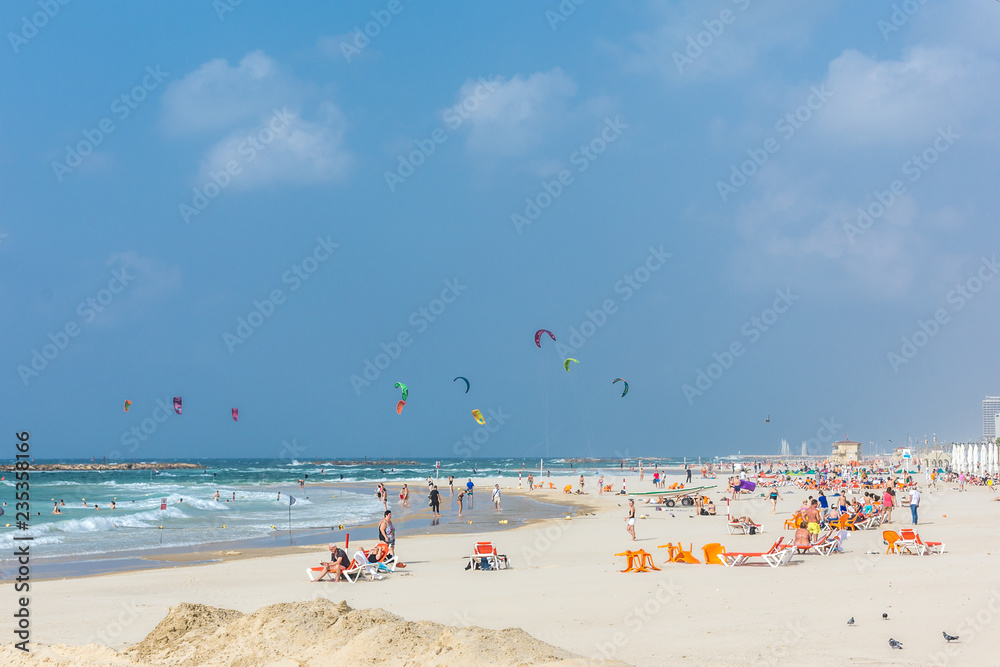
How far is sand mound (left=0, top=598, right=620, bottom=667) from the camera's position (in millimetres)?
7090

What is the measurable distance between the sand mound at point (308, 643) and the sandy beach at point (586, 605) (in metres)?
0.03

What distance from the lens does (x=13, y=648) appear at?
29.7 ft

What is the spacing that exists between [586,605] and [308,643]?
4.35m

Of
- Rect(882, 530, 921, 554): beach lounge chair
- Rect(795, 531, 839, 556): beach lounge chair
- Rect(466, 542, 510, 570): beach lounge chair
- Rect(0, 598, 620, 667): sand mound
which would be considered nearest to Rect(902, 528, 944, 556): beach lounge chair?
Rect(882, 530, 921, 554): beach lounge chair

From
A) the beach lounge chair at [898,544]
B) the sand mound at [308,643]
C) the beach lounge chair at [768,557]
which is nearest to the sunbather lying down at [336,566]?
the sand mound at [308,643]

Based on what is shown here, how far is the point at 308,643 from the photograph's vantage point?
789 cm

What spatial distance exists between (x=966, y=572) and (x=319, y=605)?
417 inches

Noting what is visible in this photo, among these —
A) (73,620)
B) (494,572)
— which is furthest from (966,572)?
(73,620)

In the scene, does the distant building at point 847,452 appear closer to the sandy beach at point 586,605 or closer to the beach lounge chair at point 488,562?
the sandy beach at point 586,605

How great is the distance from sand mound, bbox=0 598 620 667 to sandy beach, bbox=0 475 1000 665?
0.03 metres

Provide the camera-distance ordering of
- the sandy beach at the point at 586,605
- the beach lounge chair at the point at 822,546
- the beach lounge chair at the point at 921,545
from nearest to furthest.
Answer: the sandy beach at the point at 586,605
the beach lounge chair at the point at 921,545
the beach lounge chair at the point at 822,546

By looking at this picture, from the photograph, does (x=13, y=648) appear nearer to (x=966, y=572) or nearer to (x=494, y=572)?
(x=494, y=572)

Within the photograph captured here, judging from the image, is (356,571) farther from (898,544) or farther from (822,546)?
(898,544)

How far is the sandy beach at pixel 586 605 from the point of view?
8.07m
